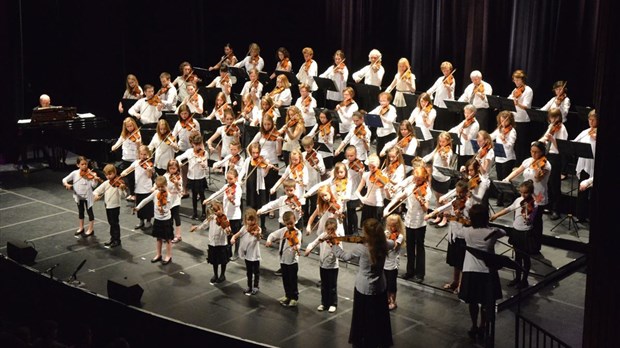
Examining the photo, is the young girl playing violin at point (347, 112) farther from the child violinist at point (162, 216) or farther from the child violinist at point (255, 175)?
the child violinist at point (162, 216)

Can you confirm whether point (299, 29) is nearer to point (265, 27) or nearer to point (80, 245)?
point (265, 27)

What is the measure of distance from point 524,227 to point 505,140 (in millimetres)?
2102

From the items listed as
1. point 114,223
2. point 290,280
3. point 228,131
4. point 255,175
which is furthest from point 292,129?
point 290,280

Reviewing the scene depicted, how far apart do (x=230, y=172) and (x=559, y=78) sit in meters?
5.78

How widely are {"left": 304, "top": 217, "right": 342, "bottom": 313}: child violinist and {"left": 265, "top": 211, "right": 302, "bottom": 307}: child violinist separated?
0.23m

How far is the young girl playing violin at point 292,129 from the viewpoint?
13.8 metres

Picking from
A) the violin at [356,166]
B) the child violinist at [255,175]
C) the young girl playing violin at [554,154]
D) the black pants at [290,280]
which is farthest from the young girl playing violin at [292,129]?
the young girl playing violin at [554,154]

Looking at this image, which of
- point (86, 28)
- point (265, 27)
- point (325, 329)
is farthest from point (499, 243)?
point (86, 28)

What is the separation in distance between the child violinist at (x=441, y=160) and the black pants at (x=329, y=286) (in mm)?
1884

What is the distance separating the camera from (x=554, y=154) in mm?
12883

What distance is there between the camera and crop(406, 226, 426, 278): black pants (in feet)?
37.8

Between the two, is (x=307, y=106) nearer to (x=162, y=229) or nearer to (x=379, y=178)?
(x=379, y=178)

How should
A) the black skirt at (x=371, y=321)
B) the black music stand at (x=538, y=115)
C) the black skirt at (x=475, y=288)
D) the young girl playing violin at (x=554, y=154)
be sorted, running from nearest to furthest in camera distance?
the black skirt at (x=371, y=321), the black skirt at (x=475, y=288), the young girl playing violin at (x=554, y=154), the black music stand at (x=538, y=115)

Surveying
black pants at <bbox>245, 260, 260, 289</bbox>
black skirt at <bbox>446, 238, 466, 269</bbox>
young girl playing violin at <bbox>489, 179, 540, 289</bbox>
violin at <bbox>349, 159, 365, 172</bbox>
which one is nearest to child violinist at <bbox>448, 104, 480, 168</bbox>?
violin at <bbox>349, 159, 365, 172</bbox>
